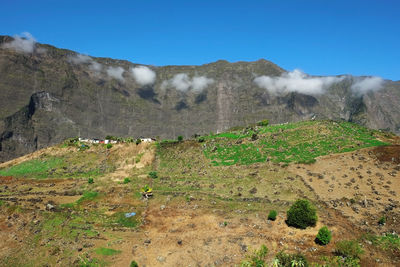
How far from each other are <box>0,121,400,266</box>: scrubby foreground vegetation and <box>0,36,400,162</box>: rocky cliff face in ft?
198

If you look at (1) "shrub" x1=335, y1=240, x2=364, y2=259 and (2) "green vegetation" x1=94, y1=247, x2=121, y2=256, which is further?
(2) "green vegetation" x1=94, y1=247, x2=121, y2=256

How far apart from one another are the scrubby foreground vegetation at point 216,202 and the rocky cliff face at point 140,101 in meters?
60.5

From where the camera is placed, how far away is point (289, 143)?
43.6m

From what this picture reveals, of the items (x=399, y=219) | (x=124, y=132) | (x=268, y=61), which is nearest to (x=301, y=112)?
(x=268, y=61)

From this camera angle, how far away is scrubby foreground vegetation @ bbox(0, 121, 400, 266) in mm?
18922

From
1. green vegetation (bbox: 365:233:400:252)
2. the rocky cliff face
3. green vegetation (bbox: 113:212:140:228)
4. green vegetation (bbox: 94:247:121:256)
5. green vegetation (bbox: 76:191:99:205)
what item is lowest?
green vegetation (bbox: 94:247:121:256)

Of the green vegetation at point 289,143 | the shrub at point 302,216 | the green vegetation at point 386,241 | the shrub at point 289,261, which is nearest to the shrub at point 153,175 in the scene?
the green vegetation at point 289,143

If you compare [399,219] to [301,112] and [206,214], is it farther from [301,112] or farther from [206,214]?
[301,112]

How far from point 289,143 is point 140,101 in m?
105

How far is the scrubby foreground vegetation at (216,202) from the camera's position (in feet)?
62.1

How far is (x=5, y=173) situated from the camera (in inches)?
1908

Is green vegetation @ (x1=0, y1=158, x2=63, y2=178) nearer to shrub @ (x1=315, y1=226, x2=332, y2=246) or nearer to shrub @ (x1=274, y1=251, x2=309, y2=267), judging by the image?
shrub @ (x1=274, y1=251, x2=309, y2=267)

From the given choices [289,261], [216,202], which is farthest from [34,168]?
[289,261]

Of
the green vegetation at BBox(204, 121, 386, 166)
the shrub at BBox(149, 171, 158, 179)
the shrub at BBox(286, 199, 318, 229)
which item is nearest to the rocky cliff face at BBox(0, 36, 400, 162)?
the green vegetation at BBox(204, 121, 386, 166)
